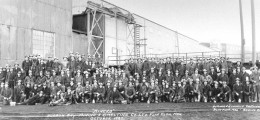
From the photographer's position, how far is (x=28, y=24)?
18875mm

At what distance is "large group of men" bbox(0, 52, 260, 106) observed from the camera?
14.0 metres

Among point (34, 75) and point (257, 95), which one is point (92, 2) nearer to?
point (34, 75)

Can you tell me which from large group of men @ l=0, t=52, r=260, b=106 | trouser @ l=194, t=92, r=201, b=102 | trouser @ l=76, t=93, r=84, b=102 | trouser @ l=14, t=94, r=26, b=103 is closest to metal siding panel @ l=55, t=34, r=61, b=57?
large group of men @ l=0, t=52, r=260, b=106

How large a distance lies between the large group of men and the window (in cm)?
331

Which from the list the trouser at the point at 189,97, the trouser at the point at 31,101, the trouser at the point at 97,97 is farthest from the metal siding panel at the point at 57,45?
the trouser at the point at 189,97

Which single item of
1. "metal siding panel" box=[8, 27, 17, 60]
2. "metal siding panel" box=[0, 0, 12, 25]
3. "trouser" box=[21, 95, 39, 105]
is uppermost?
"metal siding panel" box=[0, 0, 12, 25]

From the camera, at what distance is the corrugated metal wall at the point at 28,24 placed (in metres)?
17.4

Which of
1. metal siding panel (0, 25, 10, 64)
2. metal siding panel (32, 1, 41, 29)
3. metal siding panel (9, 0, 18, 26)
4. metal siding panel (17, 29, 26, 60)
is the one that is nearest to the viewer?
metal siding panel (0, 25, 10, 64)

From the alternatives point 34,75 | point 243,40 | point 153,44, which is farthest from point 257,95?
point 153,44

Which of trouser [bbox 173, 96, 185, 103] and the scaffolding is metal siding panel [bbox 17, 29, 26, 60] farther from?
trouser [bbox 173, 96, 185, 103]

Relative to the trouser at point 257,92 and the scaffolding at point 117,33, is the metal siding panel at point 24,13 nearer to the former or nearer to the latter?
the scaffolding at point 117,33

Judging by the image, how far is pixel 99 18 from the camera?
1003 inches

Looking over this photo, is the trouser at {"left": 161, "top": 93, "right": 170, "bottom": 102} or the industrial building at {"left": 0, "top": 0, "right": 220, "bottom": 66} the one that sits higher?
the industrial building at {"left": 0, "top": 0, "right": 220, "bottom": 66}

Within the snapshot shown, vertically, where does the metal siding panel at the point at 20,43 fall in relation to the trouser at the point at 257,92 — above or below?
above
